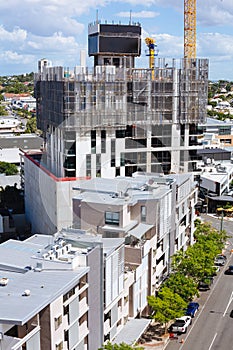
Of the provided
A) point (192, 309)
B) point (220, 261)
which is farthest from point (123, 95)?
point (192, 309)

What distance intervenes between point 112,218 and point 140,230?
1.03 metres

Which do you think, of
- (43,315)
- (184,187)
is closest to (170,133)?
(184,187)

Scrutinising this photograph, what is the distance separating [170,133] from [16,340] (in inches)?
758

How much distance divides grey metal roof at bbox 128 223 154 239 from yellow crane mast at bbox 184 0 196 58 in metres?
37.1

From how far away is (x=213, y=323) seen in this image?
58.3 ft

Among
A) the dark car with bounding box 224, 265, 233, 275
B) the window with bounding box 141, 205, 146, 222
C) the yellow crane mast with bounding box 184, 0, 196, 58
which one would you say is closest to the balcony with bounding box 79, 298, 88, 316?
the window with bounding box 141, 205, 146, 222

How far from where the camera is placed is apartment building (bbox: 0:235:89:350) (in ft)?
33.1

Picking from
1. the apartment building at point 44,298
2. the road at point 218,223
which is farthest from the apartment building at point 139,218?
the road at point 218,223

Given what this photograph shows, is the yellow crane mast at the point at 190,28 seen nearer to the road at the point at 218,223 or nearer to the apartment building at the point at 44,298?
the road at the point at 218,223

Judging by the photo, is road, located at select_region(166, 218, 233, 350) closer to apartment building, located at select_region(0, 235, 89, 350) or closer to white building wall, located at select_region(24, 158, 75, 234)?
apartment building, located at select_region(0, 235, 89, 350)

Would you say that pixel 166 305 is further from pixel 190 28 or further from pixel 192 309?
pixel 190 28

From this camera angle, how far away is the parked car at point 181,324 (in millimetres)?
16922

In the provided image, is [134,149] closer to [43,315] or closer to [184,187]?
[184,187]

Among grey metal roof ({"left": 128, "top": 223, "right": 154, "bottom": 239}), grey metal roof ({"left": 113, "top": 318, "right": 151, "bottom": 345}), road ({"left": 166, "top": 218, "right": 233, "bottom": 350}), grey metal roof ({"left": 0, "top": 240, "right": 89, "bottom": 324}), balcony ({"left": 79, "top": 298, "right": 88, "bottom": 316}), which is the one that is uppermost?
grey metal roof ({"left": 0, "top": 240, "right": 89, "bottom": 324})
